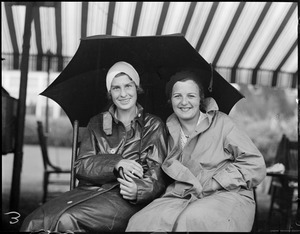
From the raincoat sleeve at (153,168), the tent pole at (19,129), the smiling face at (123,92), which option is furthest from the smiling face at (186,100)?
the tent pole at (19,129)

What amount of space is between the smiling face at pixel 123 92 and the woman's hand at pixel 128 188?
23.1 inches

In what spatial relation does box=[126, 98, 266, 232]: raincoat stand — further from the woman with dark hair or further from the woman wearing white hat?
the woman wearing white hat

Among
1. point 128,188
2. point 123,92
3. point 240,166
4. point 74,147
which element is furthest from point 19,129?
point 240,166

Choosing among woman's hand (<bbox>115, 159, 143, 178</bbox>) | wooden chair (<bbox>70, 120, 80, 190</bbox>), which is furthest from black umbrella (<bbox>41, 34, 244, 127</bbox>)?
woman's hand (<bbox>115, 159, 143, 178</bbox>)

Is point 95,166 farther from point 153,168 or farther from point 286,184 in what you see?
point 286,184

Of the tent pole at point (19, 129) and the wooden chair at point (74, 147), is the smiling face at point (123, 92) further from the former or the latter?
the tent pole at point (19, 129)

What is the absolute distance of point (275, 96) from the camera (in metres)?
9.74

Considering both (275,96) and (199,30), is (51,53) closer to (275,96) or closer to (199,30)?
(199,30)

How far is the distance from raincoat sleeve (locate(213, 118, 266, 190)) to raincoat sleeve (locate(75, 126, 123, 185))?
0.70 meters

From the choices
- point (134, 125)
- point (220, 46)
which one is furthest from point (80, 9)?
point (134, 125)

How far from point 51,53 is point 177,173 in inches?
186

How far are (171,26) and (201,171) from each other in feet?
12.8

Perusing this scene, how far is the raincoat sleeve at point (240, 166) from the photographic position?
3088 mm

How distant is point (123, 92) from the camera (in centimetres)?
345
